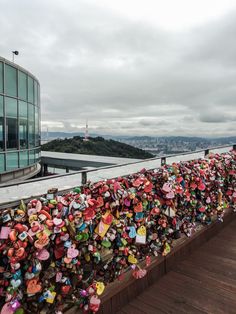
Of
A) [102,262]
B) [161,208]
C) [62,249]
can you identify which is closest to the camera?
[62,249]

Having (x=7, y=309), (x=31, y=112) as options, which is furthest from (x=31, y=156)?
(x=7, y=309)

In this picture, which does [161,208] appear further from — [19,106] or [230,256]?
[19,106]

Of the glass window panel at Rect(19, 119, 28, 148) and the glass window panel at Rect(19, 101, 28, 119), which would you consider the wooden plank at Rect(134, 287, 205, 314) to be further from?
the glass window panel at Rect(19, 101, 28, 119)

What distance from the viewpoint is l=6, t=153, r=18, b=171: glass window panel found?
8.71 meters

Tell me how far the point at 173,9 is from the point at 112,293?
577 centimetres

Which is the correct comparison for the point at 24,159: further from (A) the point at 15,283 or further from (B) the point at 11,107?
(A) the point at 15,283

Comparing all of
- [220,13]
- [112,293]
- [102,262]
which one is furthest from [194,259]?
[220,13]

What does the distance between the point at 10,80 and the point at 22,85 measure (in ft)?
2.80

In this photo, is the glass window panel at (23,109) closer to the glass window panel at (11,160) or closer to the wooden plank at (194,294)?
the glass window panel at (11,160)

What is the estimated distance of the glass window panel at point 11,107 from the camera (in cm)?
856

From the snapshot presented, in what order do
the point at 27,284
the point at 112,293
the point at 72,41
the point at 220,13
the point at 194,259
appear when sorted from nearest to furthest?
the point at 27,284 → the point at 112,293 → the point at 194,259 → the point at 220,13 → the point at 72,41

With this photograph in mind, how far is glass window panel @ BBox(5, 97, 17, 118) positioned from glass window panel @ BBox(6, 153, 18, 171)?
1.60 m

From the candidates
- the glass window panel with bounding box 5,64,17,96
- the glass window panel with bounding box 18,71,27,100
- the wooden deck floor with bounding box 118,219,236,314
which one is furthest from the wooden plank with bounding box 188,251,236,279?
→ the glass window panel with bounding box 18,71,27,100

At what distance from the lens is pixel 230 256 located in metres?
2.64
